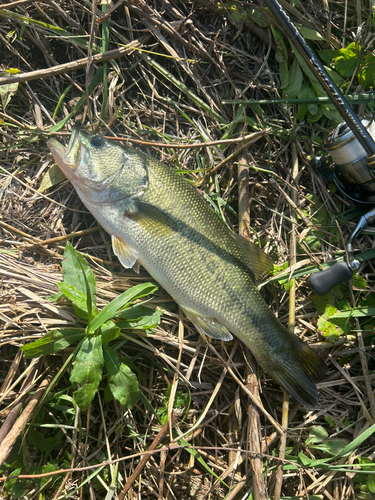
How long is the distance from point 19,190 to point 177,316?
1.81 m

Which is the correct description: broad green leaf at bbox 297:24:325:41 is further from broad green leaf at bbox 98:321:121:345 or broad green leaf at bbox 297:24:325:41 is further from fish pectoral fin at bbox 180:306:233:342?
broad green leaf at bbox 98:321:121:345

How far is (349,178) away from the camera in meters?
3.38

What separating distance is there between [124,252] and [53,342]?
0.88 meters

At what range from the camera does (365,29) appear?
3604 millimetres

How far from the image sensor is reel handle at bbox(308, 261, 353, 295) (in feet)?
10.4

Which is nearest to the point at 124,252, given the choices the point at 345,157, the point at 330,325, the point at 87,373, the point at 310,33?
the point at 87,373

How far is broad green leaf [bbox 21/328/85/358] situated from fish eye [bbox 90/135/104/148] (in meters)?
1.50

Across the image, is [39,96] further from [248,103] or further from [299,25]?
[299,25]

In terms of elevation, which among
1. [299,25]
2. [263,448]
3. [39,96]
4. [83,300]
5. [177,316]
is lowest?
[263,448]

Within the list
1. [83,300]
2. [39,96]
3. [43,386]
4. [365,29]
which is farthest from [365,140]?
[43,386]

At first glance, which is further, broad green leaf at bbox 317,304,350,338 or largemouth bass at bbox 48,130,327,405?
broad green leaf at bbox 317,304,350,338

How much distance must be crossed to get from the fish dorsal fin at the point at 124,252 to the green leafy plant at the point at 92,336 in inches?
9.8

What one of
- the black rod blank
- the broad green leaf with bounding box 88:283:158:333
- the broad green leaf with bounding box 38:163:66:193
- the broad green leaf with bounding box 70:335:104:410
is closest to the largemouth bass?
the broad green leaf with bounding box 88:283:158:333

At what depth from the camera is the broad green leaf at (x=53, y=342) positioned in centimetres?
256
